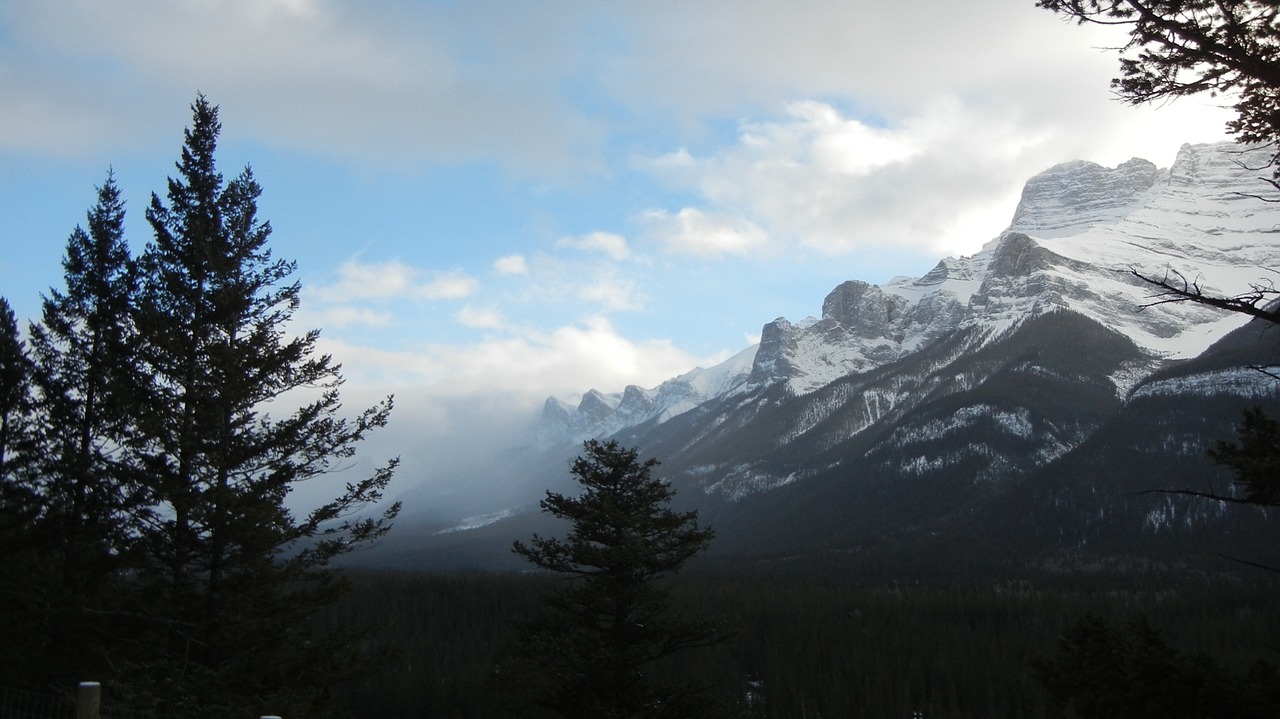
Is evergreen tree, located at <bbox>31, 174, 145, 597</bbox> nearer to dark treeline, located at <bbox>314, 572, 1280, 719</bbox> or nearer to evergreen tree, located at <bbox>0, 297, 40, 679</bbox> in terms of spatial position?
evergreen tree, located at <bbox>0, 297, 40, 679</bbox>

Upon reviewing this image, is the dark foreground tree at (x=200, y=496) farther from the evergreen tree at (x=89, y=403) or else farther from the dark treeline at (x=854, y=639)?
the dark treeline at (x=854, y=639)

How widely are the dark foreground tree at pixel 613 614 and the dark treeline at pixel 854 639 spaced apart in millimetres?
26376

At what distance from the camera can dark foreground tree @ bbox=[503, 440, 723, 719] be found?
23.1 metres

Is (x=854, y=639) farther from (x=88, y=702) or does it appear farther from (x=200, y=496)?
(x=88, y=702)

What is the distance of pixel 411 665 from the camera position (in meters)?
81.2

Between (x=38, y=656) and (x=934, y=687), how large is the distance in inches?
2650

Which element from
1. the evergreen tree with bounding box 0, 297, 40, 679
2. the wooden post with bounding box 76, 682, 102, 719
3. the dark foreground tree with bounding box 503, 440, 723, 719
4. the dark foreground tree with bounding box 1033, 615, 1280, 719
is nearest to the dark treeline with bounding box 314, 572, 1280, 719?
the dark foreground tree with bounding box 503, 440, 723, 719

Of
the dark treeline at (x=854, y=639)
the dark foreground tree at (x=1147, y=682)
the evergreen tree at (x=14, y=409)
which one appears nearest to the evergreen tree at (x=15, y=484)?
the evergreen tree at (x=14, y=409)

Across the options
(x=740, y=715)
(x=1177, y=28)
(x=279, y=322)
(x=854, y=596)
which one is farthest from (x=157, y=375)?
(x=854, y=596)

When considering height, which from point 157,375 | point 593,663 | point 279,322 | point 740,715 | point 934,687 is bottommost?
point 934,687

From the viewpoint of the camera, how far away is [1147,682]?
36.8 feet

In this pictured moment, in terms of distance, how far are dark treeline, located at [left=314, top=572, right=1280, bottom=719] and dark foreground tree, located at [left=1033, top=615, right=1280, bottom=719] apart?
38860mm

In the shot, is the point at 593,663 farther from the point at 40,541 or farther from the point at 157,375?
the point at 40,541

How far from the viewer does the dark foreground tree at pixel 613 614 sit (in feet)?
75.8
